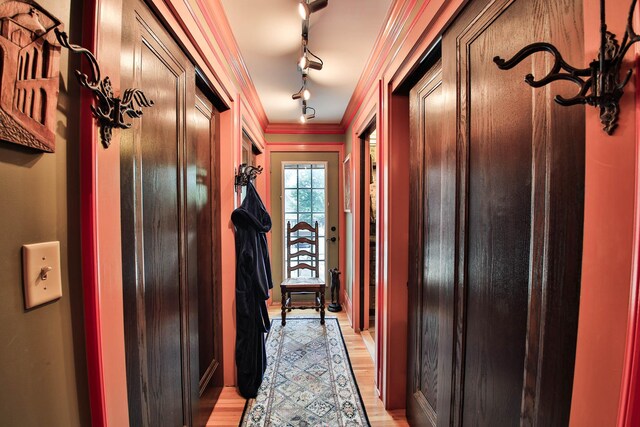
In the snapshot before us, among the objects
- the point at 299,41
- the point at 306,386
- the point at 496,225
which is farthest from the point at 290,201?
the point at 496,225

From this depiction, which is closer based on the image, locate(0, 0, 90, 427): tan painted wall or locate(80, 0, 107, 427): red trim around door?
locate(0, 0, 90, 427): tan painted wall

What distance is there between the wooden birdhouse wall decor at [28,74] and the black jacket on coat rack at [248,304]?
4.68 ft

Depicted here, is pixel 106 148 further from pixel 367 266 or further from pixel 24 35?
pixel 367 266

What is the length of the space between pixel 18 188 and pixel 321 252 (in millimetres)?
3544

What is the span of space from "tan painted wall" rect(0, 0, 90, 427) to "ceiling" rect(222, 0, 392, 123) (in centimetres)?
120

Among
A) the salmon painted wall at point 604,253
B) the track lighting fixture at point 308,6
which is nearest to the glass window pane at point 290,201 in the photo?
the track lighting fixture at point 308,6

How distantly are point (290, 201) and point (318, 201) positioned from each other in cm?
41

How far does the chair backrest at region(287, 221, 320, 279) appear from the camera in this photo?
3.58 metres

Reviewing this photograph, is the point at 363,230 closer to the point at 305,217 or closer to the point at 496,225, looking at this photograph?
the point at 305,217

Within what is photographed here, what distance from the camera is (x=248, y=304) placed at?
6.52 ft

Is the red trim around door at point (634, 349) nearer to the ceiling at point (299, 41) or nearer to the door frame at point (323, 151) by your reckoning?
the ceiling at point (299, 41)

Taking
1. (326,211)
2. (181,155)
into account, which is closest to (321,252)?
(326,211)

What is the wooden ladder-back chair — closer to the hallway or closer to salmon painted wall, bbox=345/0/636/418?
the hallway

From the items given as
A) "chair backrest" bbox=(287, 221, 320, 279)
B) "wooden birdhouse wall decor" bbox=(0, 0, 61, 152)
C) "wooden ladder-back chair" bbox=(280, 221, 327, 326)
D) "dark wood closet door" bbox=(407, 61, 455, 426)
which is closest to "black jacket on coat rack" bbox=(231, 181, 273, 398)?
"dark wood closet door" bbox=(407, 61, 455, 426)
